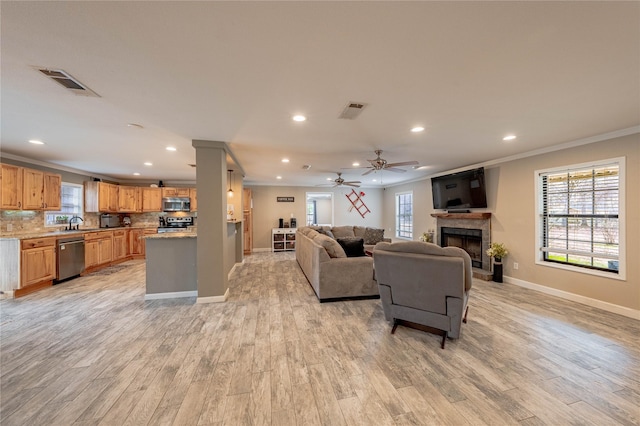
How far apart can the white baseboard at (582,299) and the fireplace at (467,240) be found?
925 millimetres

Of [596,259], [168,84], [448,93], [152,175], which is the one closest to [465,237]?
[596,259]

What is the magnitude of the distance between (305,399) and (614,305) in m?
4.51

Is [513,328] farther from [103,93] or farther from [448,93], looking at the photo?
[103,93]

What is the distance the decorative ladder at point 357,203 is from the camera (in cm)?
977

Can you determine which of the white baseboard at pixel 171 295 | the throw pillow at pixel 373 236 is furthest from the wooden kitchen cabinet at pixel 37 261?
the throw pillow at pixel 373 236

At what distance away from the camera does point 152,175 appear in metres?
7.20

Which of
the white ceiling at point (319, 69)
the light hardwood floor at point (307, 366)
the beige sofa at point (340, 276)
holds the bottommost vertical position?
the light hardwood floor at point (307, 366)

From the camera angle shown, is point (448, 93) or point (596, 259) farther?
point (596, 259)

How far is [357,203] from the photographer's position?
9820mm

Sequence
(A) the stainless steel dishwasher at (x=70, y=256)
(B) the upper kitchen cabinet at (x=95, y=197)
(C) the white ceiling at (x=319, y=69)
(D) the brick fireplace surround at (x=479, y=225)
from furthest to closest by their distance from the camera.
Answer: (B) the upper kitchen cabinet at (x=95, y=197), (D) the brick fireplace surround at (x=479, y=225), (A) the stainless steel dishwasher at (x=70, y=256), (C) the white ceiling at (x=319, y=69)

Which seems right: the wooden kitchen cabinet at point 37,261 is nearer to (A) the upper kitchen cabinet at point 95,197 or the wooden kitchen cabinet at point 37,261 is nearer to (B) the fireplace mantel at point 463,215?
(A) the upper kitchen cabinet at point 95,197

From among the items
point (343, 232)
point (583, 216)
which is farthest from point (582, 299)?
point (343, 232)

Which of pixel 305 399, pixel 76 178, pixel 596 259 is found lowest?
pixel 305 399

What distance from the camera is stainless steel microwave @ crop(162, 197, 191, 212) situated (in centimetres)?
765
